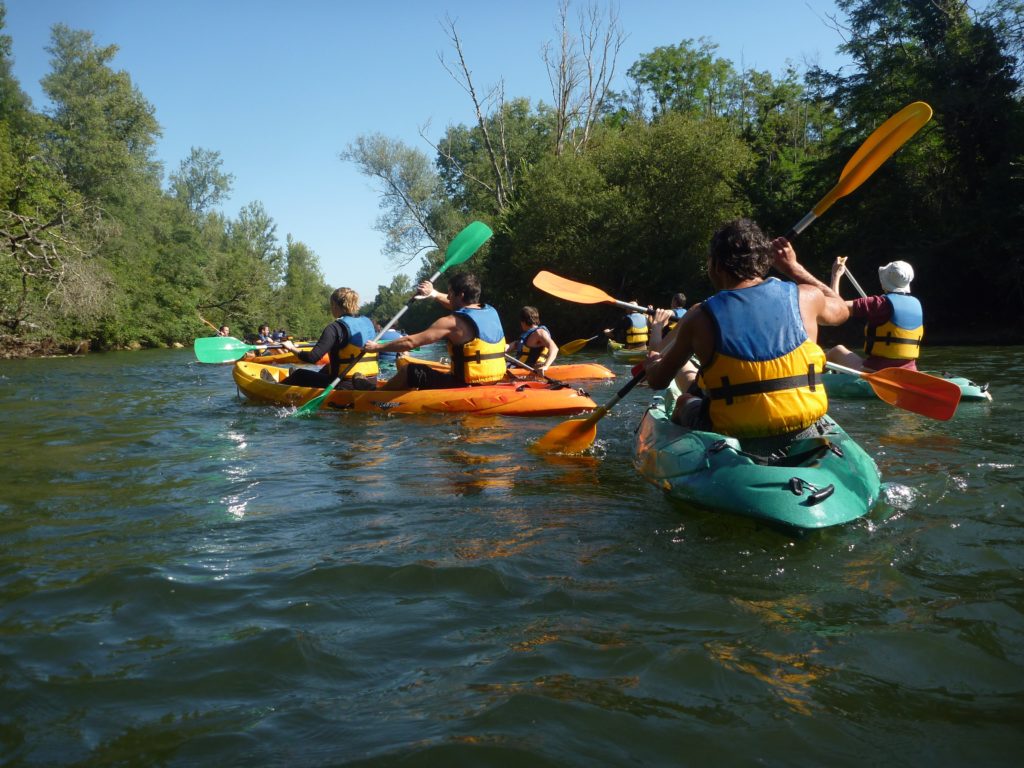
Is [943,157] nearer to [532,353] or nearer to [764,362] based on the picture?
[532,353]

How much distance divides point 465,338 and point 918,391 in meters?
3.66

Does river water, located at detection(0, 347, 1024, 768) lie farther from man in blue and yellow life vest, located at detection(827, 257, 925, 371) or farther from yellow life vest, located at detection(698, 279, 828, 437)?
man in blue and yellow life vest, located at detection(827, 257, 925, 371)

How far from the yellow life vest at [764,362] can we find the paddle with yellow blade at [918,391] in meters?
1.16

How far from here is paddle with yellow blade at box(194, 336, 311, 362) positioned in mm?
10594

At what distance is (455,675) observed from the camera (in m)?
2.18

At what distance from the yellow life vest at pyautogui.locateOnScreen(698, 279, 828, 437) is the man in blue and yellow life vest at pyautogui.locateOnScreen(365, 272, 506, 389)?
3390 mm

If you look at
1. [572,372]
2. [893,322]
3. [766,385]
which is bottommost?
[572,372]

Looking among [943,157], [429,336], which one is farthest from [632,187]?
[429,336]

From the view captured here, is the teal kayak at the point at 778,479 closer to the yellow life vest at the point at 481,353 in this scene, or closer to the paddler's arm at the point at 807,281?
the paddler's arm at the point at 807,281

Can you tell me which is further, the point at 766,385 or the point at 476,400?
the point at 476,400

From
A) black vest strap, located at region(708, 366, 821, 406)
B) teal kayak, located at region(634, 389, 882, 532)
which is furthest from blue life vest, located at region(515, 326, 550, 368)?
black vest strap, located at region(708, 366, 821, 406)

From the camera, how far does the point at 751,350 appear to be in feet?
11.1

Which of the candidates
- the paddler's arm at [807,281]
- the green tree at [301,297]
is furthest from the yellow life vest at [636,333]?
the green tree at [301,297]

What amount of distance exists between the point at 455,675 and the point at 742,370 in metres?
1.90
